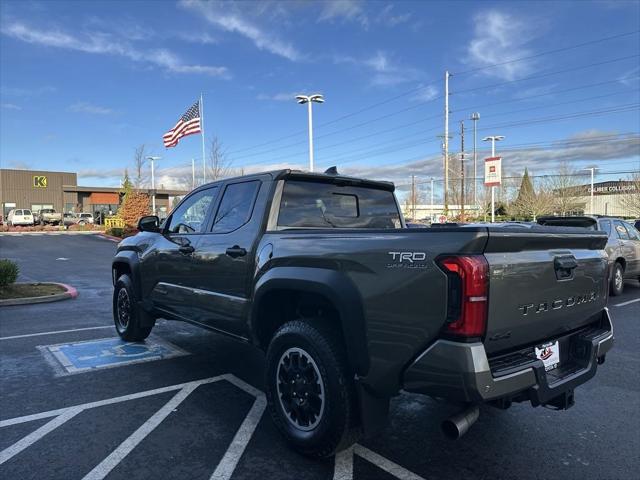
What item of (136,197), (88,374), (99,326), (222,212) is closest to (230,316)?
(222,212)

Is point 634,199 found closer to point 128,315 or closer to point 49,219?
point 128,315

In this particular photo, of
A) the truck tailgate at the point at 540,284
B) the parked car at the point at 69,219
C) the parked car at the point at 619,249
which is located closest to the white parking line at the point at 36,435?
the truck tailgate at the point at 540,284

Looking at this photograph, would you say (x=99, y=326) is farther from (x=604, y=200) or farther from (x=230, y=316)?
(x=604, y=200)

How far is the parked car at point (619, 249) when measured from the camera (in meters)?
10.2

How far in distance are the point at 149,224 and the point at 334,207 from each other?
2409 mm

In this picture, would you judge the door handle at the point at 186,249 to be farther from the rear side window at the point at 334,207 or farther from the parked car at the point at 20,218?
the parked car at the point at 20,218

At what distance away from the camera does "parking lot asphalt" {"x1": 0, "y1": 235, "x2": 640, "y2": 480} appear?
125 inches

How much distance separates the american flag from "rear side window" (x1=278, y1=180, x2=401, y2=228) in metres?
23.7

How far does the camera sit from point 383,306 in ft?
9.18

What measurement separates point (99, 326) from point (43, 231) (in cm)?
3775

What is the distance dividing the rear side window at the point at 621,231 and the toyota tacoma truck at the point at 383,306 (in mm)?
8379

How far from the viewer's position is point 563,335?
3.22 m

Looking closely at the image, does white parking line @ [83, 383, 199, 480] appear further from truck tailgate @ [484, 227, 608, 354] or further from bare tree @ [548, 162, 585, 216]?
bare tree @ [548, 162, 585, 216]

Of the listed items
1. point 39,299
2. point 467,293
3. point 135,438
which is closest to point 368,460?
point 467,293
